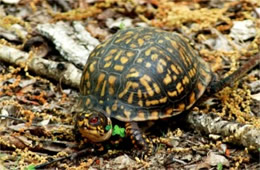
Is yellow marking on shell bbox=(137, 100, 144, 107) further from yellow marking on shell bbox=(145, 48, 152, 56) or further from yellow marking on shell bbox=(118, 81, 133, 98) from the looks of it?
yellow marking on shell bbox=(145, 48, 152, 56)

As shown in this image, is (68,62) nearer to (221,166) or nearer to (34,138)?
(34,138)

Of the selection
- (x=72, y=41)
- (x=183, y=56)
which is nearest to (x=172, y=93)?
(x=183, y=56)

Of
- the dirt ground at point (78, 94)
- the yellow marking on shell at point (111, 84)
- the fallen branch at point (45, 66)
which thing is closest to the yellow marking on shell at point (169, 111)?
the dirt ground at point (78, 94)

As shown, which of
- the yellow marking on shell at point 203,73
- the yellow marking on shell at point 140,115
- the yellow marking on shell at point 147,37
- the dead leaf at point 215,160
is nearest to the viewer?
the dead leaf at point 215,160

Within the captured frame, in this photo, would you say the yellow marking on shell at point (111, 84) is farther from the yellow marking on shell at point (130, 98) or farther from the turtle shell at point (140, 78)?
the yellow marking on shell at point (130, 98)

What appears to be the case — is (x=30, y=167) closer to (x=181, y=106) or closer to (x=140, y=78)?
(x=140, y=78)

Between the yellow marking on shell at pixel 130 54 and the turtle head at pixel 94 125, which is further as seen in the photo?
the yellow marking on shell at pixel 130 54

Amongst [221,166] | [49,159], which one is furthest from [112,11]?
[221,166]

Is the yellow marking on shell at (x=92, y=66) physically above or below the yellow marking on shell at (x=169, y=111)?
above
